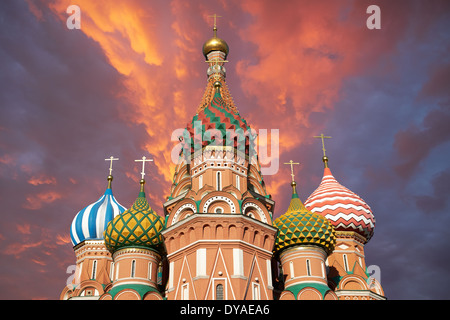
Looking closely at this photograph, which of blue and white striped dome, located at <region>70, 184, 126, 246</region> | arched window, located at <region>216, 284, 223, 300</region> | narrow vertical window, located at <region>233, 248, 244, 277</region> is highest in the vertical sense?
blue and white striped dome, located at <region>70, 184, 126, 246</region>

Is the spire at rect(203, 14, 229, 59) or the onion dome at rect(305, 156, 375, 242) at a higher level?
the spire at rect(203, 14, 229, 59)

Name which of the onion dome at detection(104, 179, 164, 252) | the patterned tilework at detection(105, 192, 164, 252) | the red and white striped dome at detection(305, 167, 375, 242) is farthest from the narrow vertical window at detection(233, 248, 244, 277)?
the red and white striped dome at detection(305, 167, 375, 242)

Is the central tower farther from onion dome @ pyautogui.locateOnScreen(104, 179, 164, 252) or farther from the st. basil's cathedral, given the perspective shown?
onion dome @ pyautogui.locateOnScreen(104, 179, 164, 252)

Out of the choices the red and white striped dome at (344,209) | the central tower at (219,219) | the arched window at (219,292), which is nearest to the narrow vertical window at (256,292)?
the central tower at (219,219)

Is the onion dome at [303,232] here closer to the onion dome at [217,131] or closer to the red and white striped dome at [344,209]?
the onion dome at [217,131]

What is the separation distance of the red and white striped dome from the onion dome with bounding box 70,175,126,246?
36.7 ft

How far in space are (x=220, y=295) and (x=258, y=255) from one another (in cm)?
240

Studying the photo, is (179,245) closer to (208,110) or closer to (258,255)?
(258,255)

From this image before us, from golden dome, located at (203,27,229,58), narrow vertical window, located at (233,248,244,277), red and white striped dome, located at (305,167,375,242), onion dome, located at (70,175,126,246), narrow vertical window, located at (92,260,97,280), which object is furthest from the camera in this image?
golden dome, located at (203,27,229,58)

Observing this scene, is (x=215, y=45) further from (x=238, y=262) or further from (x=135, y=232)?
(x=238, y=262)

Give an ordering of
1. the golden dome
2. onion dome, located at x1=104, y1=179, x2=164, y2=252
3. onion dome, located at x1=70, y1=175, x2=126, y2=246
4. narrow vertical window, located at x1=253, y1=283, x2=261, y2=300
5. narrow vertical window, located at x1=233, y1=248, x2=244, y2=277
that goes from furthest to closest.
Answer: the golden dome < onion dome, located at x1=70, y1=175, x2=126, y2=246 < onion dome, located at x1=104, y1=179, x2=164, y2=252 < narrow vertical window, located at x1=253, y1=283, x2=261, y2=300 < narrow vertical window, located at x1=233, y1=248, x2=244, y2=277

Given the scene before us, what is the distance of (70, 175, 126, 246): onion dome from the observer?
2647 cm

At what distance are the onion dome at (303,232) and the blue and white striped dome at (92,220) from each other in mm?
10116
